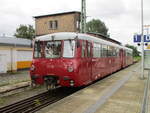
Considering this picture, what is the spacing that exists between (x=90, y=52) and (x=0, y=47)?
10568mm

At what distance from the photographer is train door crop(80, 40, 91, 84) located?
797 centimetres

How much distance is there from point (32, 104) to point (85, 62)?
3.02 meters

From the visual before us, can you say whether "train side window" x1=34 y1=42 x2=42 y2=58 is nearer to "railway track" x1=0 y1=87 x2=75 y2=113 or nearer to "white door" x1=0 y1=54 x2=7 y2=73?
"railway track" x1=0 y1=87 x2=75 y2=113

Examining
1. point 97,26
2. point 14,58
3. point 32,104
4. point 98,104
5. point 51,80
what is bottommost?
point 32,104

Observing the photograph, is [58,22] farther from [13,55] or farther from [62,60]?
[62,60]

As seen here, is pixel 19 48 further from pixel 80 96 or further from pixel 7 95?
pixel 80 96

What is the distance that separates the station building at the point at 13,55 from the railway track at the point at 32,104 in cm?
966

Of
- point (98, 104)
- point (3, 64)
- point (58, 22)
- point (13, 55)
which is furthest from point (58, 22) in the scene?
point (98, 104)

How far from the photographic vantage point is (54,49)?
801 cm

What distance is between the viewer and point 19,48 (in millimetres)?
18828

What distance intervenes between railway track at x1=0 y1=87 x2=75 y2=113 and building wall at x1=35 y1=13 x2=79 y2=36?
73.3 feet

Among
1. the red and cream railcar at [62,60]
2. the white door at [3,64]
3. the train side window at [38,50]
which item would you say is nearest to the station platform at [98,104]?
the red and cream railcar at [62,60]

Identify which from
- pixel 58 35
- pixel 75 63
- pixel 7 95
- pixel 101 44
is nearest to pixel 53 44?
pixel 58 35

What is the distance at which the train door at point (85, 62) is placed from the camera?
7.97 metres
